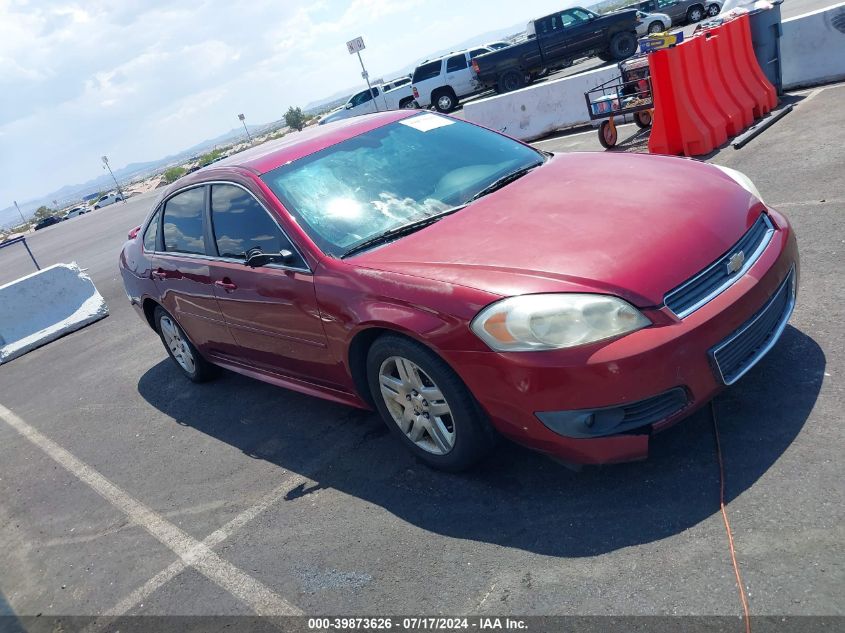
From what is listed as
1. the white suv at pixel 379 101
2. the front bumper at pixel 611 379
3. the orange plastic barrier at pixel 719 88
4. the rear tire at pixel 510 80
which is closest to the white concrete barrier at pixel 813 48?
the orange plastic barrier at pixel 719 88

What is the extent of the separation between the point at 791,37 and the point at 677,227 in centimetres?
830

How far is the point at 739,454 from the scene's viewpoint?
320 cm

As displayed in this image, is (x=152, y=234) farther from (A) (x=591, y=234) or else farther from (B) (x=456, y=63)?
(B) (x=456, y=63)

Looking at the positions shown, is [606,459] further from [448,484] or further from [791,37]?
[791,37]

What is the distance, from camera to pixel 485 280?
10.4 feet

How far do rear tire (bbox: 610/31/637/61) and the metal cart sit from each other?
48.8 feet

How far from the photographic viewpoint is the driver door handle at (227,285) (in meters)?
4.57

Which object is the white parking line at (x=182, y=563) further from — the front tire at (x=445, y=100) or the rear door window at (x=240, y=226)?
the front tire at (x=445, y=100)

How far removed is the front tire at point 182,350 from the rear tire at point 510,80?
67.6 ft

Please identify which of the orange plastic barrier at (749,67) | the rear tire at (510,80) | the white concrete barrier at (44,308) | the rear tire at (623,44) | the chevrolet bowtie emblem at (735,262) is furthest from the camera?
the rear tire at (510,80)

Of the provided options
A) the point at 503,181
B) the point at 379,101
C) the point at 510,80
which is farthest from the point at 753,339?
the point at 379,101

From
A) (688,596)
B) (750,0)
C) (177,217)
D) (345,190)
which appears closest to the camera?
(688,596)

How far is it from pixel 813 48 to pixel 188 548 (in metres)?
9.98

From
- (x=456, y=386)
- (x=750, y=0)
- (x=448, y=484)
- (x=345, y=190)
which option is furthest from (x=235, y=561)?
(x=750, y=0)
